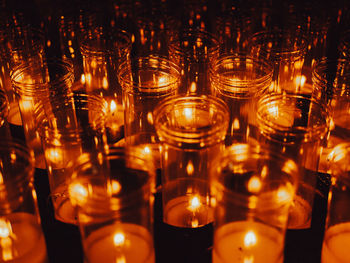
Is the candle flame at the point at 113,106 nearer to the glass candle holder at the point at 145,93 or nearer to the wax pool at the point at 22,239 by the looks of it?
the glass candle holder at the point at 145,93

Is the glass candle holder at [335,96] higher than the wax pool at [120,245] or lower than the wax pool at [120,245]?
higher

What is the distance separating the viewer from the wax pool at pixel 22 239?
2.81 feet

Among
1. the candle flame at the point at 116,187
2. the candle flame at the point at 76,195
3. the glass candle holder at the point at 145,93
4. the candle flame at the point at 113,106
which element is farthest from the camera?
the candle flame at the point at 113,106

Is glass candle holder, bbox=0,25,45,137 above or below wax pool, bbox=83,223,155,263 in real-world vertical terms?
above

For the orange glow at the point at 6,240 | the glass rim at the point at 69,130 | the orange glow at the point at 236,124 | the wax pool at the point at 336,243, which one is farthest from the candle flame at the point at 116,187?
the wax pool at the point at 336,243

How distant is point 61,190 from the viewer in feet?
3.54

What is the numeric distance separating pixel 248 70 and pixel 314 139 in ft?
1.17

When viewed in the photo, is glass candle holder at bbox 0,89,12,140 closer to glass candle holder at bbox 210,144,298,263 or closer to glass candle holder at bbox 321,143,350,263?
glass candle holder at bbox 210,144,298,263

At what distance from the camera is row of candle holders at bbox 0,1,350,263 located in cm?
83

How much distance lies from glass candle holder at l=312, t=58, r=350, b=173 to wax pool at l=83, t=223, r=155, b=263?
1.65 ft

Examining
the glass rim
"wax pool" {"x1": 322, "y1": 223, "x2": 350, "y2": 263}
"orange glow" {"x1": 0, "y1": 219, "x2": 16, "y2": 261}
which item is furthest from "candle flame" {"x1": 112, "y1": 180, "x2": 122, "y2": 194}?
"wax pool" {"x1": 322, "y1": 223, "x2": 350, "y2": 263}

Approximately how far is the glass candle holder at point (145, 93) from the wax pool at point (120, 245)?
9.4 inches

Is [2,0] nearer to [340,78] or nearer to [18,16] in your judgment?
[18,16]

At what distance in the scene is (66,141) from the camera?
3.20 feet
